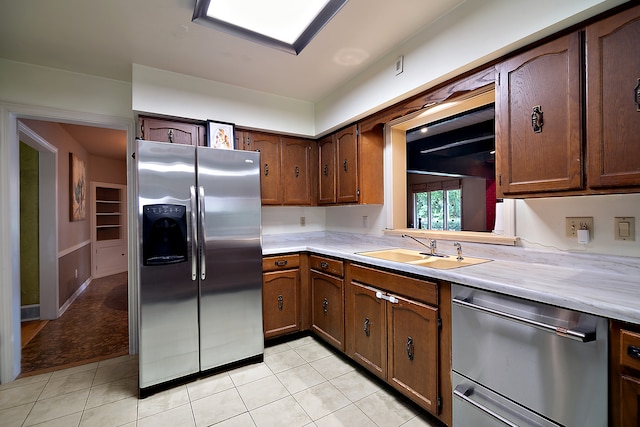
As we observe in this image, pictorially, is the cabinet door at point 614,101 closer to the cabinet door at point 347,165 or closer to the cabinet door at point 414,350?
the cabinet door at point 414,350

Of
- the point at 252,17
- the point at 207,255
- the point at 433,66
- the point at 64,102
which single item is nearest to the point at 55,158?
the point at 64,102

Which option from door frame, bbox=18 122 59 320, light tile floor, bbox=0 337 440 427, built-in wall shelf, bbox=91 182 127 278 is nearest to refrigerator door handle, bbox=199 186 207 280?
light tile floor, bbox=0 337 440 427

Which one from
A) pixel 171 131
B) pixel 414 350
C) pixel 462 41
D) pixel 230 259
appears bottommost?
pixel 414 350

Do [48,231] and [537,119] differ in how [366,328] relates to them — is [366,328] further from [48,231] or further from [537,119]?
[48,231]

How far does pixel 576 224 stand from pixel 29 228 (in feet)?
17.3

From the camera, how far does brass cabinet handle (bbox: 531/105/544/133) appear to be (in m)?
1.45

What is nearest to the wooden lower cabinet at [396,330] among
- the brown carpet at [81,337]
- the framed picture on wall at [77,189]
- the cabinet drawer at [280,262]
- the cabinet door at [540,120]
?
the cabinet drawer at [280,262]

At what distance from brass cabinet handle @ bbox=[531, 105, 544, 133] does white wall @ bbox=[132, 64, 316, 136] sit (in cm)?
217

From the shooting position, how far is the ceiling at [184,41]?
1733mm

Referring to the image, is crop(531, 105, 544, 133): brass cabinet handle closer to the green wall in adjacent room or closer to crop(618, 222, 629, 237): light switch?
crop(618, 222, 629, 237): light switch

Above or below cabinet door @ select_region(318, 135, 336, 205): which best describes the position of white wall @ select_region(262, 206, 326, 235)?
below

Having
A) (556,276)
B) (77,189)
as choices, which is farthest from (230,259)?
(77,189)

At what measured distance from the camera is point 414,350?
1718 millimetres

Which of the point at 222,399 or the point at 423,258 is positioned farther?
the point at 423,258
